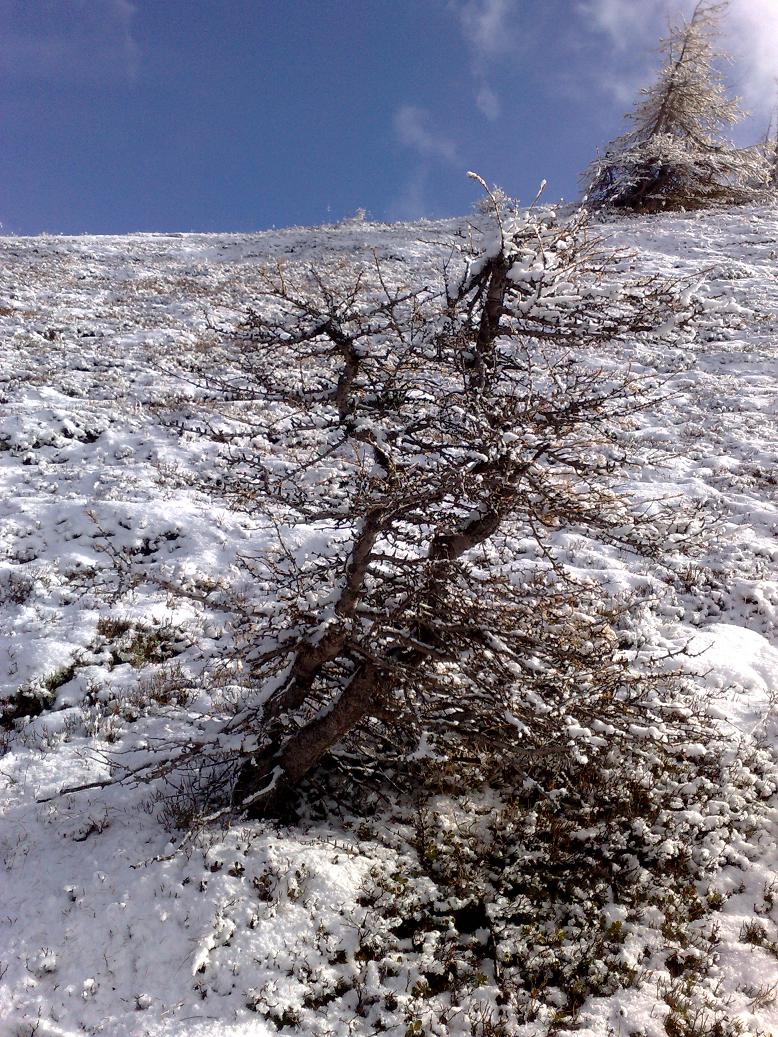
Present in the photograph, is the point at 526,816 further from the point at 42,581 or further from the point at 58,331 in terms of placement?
the point at 58,331

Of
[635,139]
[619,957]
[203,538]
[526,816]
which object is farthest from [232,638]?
[635,139]

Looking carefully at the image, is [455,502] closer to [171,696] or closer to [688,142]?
[171,696]

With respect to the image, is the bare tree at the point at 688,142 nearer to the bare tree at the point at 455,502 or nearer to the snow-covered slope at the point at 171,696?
the snow-covered slope at the point at 171,696

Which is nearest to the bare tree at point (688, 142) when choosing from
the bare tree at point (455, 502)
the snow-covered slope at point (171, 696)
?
the snow-covered slope at point (171, 696)

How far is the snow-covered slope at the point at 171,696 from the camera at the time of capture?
4148 mm

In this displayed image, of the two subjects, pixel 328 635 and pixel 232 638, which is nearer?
pixel 328 635

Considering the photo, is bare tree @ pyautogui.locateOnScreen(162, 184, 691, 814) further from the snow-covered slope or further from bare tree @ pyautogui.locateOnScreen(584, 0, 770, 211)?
bare tree @ pyautogui.locateOnScreen(584, 0, 770, 211)

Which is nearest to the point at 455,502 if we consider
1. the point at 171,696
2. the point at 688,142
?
the point at 171,696

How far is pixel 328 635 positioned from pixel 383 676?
0.61m

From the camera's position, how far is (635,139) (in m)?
35.4

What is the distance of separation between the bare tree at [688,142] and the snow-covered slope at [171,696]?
2131 centimetres

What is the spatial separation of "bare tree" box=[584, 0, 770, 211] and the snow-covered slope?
839 inches

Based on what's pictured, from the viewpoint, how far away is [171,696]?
688cm

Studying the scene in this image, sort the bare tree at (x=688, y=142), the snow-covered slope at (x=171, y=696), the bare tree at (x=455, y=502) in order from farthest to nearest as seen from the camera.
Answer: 1. the bare tree at (x=688, y=142)
2. the bare tree at (x=455, y=502)
3. the snow-covered slope at (x=171, y=696)
